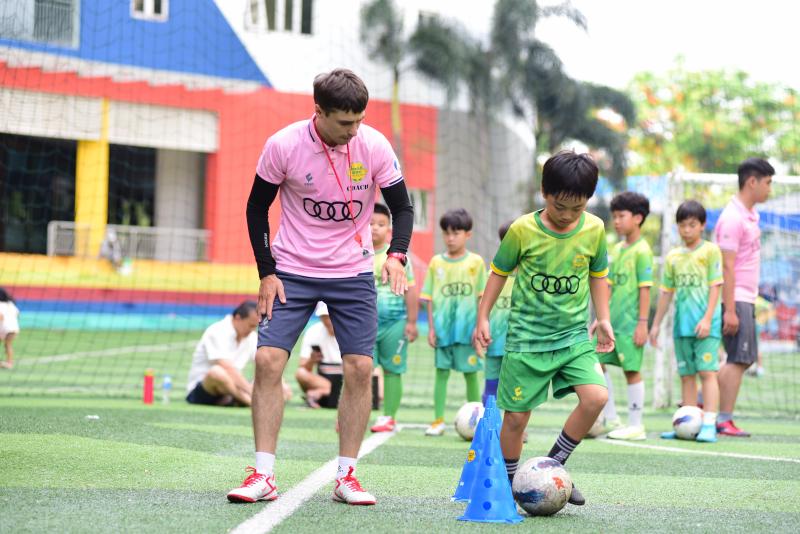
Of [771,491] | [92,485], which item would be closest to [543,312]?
[771,491]

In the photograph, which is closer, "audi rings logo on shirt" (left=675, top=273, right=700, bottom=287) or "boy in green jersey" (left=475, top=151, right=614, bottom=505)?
"boy in green jersey" (left=475, top=151, right=614, bottom=505)

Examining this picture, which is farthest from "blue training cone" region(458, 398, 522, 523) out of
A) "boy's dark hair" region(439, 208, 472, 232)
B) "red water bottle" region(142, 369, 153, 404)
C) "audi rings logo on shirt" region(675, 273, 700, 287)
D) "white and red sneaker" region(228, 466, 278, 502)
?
"red water bottle" region(142, 369, 153, 404)

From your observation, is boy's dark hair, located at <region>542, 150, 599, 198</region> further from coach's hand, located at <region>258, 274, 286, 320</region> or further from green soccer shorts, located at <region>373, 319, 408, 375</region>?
green soccer shorts, located at <region>373, 319, 408, 375</region>

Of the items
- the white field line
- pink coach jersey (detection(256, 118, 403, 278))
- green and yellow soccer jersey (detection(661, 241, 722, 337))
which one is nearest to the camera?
pink coach jersey (detection(256, 118, 403, 278))

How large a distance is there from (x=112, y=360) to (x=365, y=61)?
13.1m

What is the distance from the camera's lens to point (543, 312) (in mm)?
5367

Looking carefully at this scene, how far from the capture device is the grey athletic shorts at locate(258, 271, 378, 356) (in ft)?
17.6

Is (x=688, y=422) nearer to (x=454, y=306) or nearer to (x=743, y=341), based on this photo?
(x=743, y=341)

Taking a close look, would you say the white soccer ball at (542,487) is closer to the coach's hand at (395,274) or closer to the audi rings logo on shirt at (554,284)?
the audi rings logo on shirt at (554,284)

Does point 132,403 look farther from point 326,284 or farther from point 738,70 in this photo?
point 738,70

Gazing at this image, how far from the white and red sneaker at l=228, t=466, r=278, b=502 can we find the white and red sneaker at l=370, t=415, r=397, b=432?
387 centimetres

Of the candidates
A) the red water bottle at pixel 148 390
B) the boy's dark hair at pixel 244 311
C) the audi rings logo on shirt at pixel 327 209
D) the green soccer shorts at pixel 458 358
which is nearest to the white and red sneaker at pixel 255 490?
the audi rings logo on shirt at pixel 327 209

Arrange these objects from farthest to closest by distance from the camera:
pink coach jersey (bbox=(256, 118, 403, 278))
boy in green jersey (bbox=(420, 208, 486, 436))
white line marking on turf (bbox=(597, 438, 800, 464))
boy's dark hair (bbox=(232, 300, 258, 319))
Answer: boy's dark hair (bbox=(232, 300, 258, 319)) → boy in green jersey (bbox=(420, 208, 486, 436)) → white line marking on turf (bbox=(597, 438, 800, 464)) → pink coach jersey (bbox=(256, 118, 403, 278))

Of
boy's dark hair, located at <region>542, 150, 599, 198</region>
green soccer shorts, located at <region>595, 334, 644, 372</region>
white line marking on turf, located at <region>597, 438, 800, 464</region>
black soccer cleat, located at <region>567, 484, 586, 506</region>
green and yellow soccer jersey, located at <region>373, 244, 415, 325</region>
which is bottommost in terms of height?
white line marking on turf, located at <region>597, 438, 800, 464</region>
